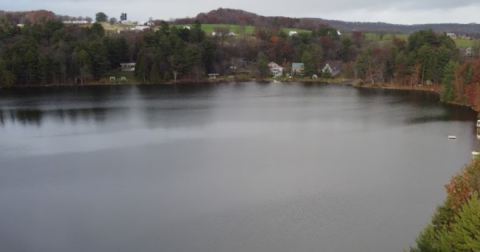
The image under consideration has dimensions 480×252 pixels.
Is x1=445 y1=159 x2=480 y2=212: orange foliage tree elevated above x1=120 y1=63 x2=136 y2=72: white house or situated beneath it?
situated beneath

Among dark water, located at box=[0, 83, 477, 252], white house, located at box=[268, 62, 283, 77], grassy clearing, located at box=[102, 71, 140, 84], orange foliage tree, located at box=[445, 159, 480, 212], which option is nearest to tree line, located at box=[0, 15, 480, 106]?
grassy clearing, located at box=[102, 71, 140, 84]

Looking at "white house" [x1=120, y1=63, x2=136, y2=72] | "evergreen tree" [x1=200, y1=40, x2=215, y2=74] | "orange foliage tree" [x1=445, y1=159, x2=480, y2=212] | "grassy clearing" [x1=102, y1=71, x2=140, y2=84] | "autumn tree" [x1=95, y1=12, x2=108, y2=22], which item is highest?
"autumn tree" [x1=95, y1=12, x2=108, y2=22]

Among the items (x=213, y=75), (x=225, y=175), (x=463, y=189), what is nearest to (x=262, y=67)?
(x=213, y=75)

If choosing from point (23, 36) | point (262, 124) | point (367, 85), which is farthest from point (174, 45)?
point (262, 124)

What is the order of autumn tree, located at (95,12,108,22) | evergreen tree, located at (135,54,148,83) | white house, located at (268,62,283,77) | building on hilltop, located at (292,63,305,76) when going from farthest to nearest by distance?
autumn tree, located at (95,12,108,22) < white house, located at (268,62,283,77) < building on hilltop, located at (292,63,305,76) < evergreen tree, located at (135,54,148,83)

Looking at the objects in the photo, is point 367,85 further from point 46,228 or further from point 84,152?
point 46,228

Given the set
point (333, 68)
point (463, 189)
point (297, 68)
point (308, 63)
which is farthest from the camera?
point (333, 68)

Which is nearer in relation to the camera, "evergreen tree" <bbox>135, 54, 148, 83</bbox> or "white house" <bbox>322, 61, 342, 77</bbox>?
"evergreen tree" <bbox>135, 54, 148, 83</bbox>

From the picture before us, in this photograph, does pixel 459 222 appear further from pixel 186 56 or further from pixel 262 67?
pixel 262 67

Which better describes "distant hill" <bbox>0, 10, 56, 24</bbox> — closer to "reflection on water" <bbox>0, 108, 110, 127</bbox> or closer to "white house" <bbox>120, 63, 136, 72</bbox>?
"white house" <bbox>120, 63, 136, 72</bbox>
